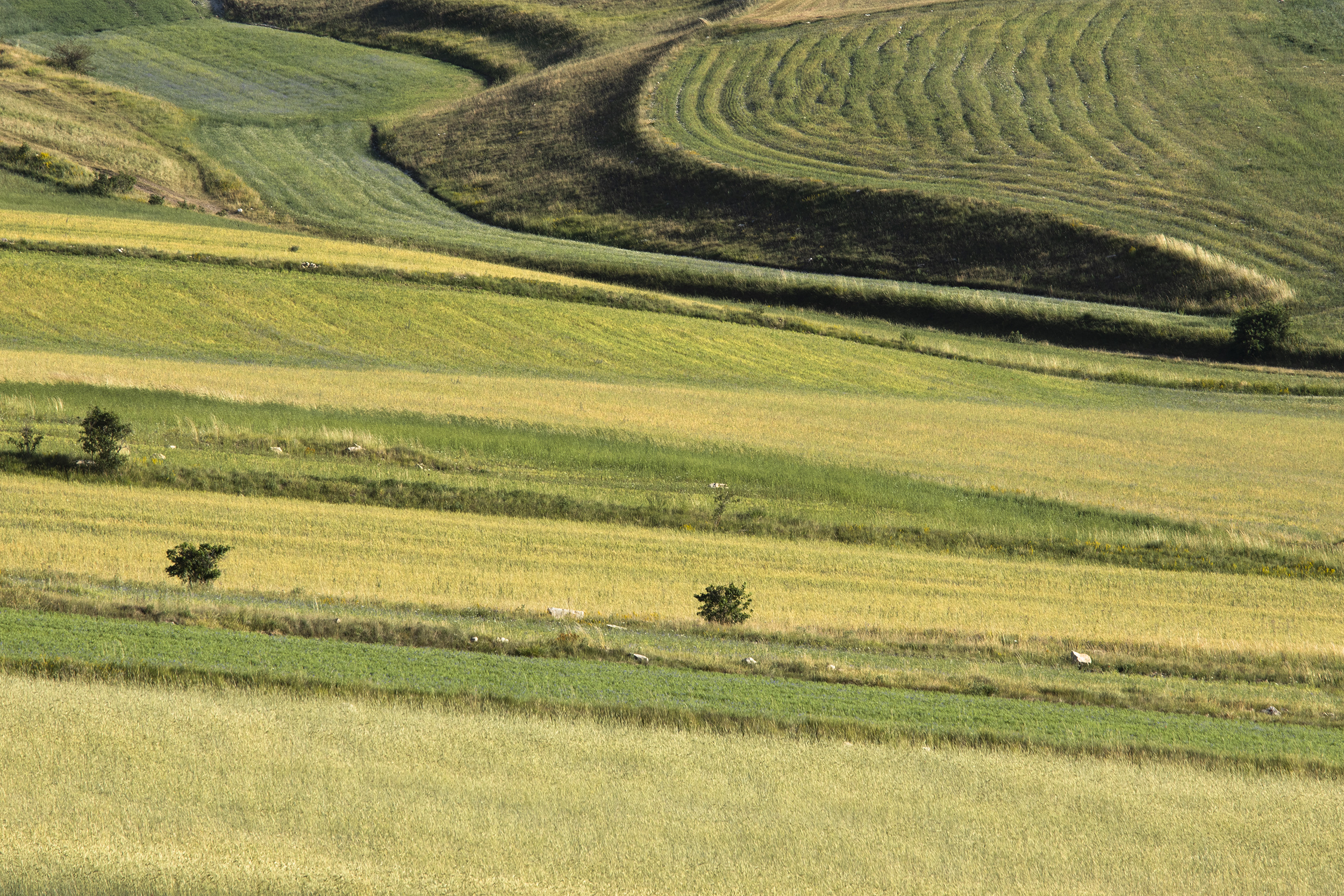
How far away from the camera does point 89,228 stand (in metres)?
47.5

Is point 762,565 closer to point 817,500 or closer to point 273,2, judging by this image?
point 817,500

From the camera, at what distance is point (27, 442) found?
24281mm

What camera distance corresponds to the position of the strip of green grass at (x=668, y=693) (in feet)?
44.1

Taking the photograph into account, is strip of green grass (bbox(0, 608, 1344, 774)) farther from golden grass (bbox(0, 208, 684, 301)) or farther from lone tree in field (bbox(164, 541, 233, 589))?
golden grass (bbox(0, 208, 684, 301))

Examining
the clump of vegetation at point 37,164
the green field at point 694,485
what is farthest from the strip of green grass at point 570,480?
the clump of vegetation at point 37,164

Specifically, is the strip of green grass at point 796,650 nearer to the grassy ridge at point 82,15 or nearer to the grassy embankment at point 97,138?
the grassy embankment at point 97,138

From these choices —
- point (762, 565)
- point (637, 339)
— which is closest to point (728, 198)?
point (637, 339)

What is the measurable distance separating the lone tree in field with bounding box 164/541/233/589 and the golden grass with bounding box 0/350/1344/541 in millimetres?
12540

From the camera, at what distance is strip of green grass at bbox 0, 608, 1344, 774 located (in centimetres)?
1343

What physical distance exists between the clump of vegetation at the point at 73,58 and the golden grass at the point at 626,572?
7001cm

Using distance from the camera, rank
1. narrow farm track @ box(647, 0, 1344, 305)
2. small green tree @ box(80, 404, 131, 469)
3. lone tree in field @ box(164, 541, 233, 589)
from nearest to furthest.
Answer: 1. lone tree in field @ box(164, 541, 233, 589)
2. small green tree @ box(80, 404, 131, 469)
3. narrow farm track @ box(647, 0, 1344, 305)

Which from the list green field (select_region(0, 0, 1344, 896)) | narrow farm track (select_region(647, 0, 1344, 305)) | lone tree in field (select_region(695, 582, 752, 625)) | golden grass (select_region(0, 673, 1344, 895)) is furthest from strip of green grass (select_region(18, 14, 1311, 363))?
golden grass (select_region(0, 673, 1344, 895))

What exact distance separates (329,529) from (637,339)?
23.4 meters

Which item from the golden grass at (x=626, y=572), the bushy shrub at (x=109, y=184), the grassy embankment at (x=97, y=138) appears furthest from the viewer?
the grassy embankment at (x=97, y=138)
